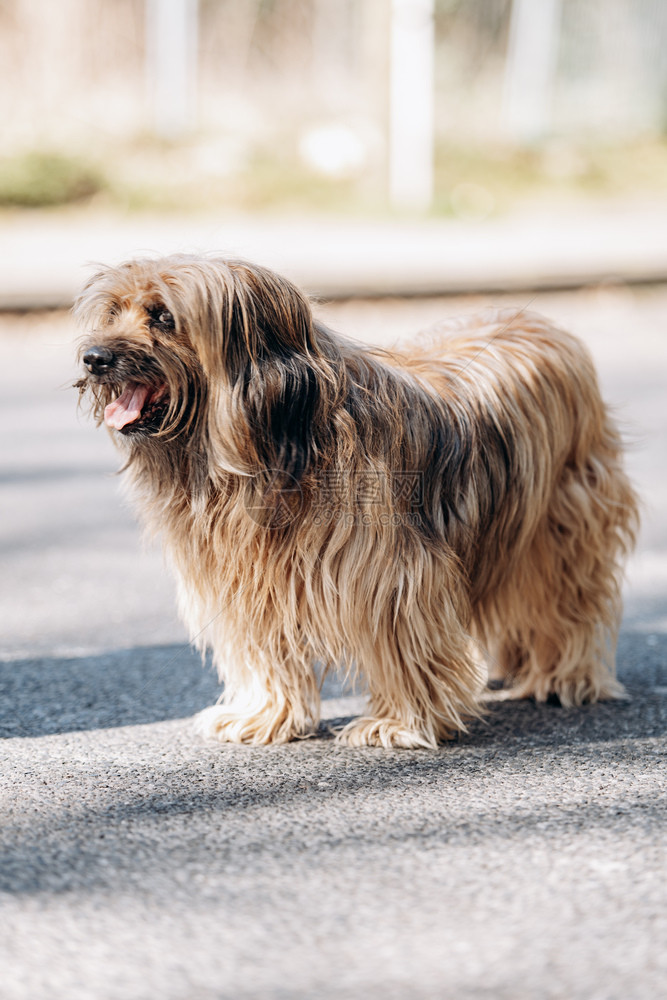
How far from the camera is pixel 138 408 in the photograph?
3082mm

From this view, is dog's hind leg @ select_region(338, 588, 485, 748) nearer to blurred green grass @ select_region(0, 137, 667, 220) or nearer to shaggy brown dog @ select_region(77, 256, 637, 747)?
shaggy brown dog @ select_region(77, 256, 637, 747)

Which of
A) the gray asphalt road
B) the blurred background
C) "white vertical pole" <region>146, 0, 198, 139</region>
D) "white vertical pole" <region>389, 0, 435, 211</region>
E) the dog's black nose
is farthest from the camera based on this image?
"white vertical pole" <region>146, 0, 198, 139</region>

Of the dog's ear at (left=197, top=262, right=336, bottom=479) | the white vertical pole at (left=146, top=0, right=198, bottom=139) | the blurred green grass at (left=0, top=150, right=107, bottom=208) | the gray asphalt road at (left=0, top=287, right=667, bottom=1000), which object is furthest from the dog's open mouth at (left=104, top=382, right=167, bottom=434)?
the white vertical pole at (left=146, top=0, right=198, bottom=139)

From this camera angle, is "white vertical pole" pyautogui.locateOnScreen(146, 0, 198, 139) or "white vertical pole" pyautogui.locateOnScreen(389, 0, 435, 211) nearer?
"white vertical pole" pyautogui.locateOnScreen(389, 0, 435, 211)

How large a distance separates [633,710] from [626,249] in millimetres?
12072

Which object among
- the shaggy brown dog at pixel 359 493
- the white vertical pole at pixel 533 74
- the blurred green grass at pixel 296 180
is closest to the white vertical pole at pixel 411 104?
the blurred green grass at pixel 296 180

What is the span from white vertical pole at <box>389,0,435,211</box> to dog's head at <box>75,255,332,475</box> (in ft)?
46.0

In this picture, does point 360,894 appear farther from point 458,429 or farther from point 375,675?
point 458,429

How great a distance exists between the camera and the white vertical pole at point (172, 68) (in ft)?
62.6

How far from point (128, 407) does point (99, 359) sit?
0.55ft

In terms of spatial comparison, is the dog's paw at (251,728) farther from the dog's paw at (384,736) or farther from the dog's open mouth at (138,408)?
the dog's open mouth at (138,408)

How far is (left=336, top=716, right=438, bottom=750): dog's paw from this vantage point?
11.5ft

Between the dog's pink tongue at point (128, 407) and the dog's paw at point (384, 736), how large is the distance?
1.19 m

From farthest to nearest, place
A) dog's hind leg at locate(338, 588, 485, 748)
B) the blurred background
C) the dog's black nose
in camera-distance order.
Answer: the blurred background
dog's hind leg at locate(338, 588, 485, 748)
the dog's black nose
